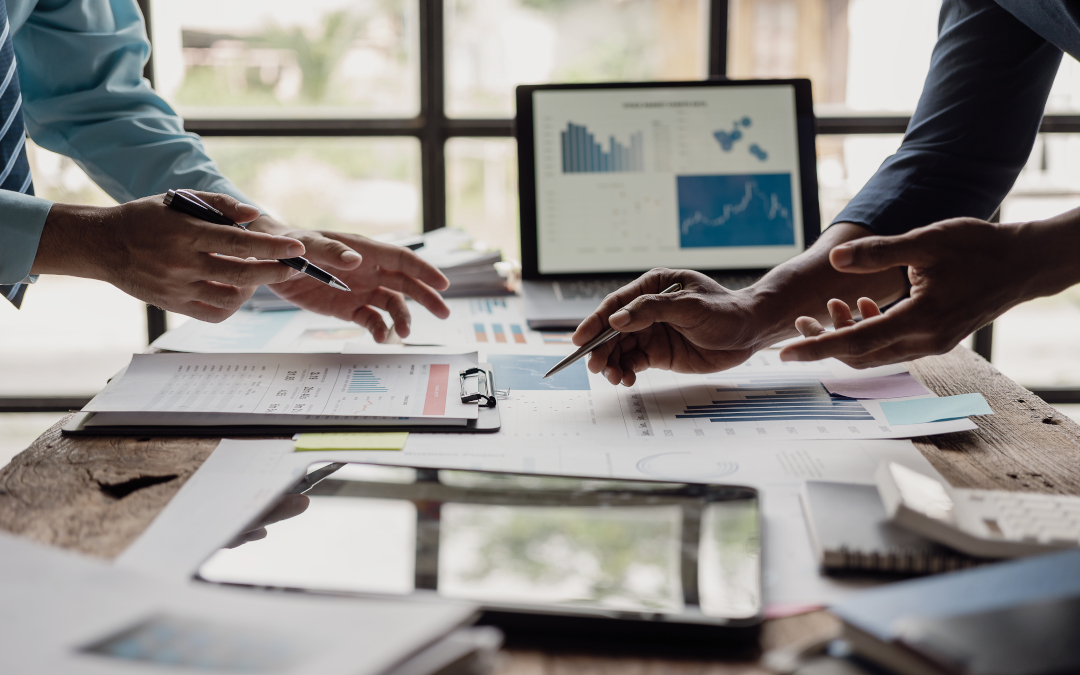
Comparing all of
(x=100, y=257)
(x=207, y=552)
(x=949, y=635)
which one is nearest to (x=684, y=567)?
(x=949, y=635)

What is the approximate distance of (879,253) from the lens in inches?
30.6

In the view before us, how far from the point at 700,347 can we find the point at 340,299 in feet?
1.80

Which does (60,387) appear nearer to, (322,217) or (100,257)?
(322,217)

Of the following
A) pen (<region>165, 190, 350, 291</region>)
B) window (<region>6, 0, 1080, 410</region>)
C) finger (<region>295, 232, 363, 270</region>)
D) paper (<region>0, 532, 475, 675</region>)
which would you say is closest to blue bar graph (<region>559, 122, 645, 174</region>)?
window (<region>6, 0, 1080, 410</region>)

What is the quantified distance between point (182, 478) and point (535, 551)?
0.34 m

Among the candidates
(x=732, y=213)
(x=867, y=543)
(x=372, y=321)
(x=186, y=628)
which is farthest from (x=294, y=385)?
(x=732, y=213)

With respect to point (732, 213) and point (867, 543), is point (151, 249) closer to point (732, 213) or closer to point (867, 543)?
point (867, 543)

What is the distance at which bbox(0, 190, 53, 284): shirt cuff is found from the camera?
0.85 m

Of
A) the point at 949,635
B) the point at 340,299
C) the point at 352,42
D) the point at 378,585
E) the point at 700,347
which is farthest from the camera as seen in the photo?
the point at 352,42

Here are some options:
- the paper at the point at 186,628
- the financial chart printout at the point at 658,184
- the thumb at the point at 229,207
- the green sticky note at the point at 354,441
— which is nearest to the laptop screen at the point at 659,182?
the financial chart printout at the point at 658,184

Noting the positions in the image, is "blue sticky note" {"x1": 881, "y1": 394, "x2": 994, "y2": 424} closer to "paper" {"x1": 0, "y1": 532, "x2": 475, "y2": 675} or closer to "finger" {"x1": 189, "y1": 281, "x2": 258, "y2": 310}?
"paper" {"x1": 0, "y1": 532, "x2": 475, "y2": 675}

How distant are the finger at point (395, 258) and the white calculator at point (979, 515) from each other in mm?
705

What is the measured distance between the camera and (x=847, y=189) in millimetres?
1975

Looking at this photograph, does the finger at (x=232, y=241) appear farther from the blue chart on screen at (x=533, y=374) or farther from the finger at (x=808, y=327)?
the finger at (x=808, y=327)
